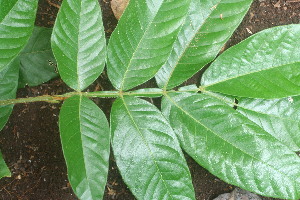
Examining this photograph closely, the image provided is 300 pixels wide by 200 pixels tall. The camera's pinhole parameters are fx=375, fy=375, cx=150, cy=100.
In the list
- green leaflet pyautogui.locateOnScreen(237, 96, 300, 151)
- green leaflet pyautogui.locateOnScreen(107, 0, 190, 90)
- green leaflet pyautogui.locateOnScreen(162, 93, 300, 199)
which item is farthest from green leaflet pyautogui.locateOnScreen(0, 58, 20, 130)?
green leaflet pyautogui.locateOnScreen(237, 96, 300, 151)

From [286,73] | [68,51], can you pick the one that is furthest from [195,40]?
[68,51]

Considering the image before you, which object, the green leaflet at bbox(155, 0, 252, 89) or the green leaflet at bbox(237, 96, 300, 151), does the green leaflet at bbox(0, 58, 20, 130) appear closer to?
the green leaflet at bbox(155, 0, 252, 89)

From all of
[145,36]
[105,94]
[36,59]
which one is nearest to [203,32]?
[145,36]

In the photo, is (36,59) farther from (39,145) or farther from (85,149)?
(85,149)

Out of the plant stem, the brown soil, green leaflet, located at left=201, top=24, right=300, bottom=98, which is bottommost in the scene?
the brown soil

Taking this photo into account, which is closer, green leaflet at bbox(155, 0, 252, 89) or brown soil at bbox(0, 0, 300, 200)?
green leaflet at bbox(155, 0, 252, 89)
